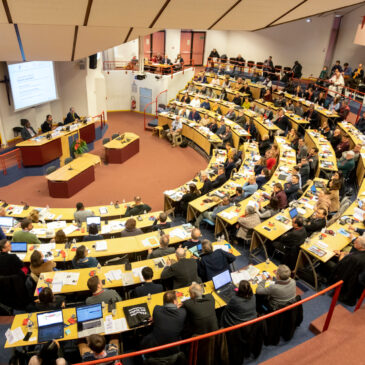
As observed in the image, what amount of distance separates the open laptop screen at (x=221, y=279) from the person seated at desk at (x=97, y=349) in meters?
1.83

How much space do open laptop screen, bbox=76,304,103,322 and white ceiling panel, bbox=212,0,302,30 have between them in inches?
201


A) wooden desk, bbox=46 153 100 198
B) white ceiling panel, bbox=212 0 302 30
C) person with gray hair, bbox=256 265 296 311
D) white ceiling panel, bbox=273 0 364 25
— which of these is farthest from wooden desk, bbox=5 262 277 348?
wooden desk, bbox=46 153 100 198

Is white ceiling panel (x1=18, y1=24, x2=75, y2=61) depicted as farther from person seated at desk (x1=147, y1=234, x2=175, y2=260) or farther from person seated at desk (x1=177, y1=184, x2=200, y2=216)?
person seated at desk (x1=147, y1=234, x2=175, y2=260)

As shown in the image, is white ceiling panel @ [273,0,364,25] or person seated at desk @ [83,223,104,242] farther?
person seated at desk @ [83,223,104,242]

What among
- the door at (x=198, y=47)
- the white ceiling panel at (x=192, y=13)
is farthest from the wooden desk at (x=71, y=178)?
the door at (x=198, y=47)

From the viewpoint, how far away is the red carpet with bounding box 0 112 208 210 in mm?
10648


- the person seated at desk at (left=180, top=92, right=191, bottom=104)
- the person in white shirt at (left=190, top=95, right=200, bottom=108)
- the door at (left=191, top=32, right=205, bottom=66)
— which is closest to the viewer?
the person in white shirt at (left=190, top=95, right=200, bottom=108)

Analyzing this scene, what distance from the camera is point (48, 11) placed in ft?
15.5

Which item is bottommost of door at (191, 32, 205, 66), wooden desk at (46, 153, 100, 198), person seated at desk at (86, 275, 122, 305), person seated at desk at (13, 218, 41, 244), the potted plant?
wooden desk at (46, 153, 100, 198)

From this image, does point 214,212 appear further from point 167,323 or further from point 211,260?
point 167,323

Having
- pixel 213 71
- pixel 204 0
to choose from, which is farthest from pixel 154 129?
pixel 204 0

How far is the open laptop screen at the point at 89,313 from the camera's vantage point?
4938 millimetres

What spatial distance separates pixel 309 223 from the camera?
7621mm

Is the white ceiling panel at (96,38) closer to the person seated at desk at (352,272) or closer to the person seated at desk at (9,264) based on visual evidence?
the person seated at desk at (9,264)
